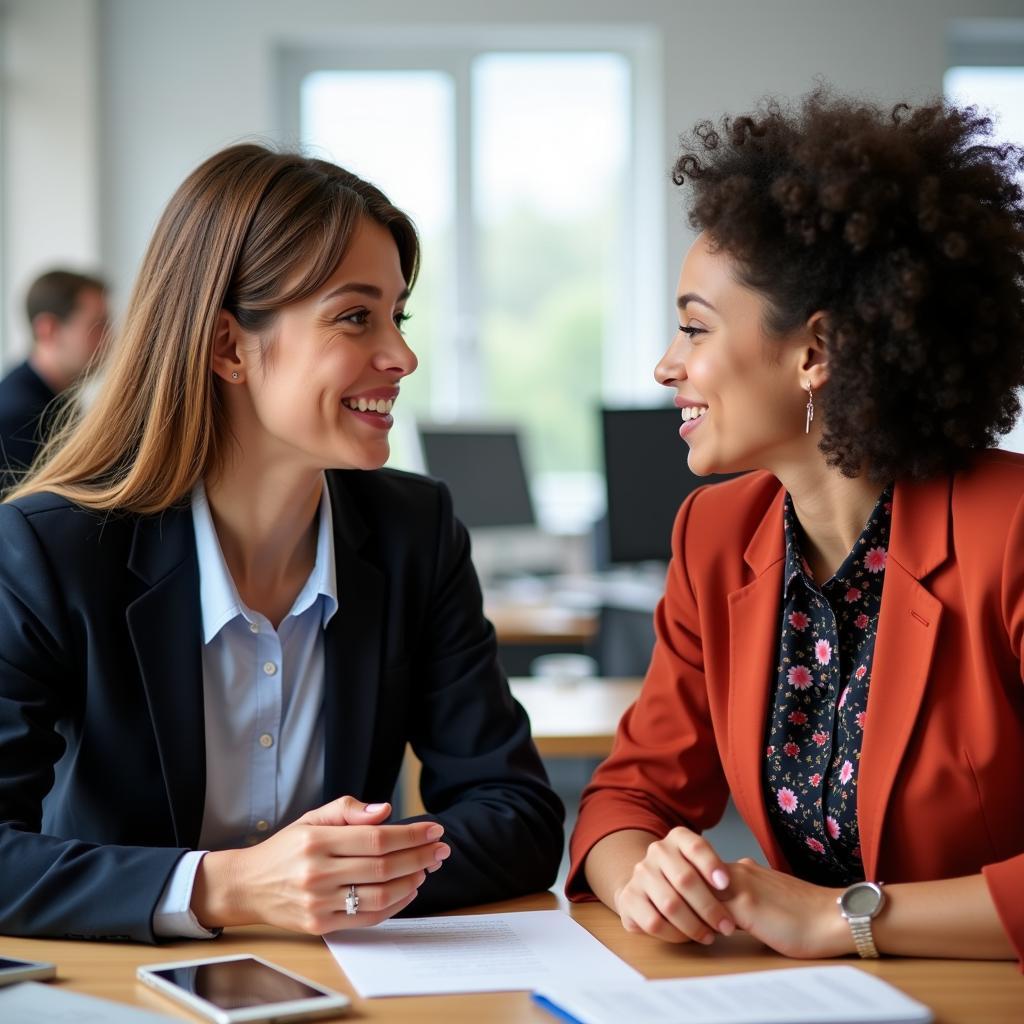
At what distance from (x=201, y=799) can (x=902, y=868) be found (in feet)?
2.63

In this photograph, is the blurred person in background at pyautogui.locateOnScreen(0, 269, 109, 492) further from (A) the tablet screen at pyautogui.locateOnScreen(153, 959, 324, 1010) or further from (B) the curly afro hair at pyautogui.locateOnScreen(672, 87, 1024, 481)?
(A) the tablet screen at pyautogui.locateOnScreen(153, 959, 324, 1010)

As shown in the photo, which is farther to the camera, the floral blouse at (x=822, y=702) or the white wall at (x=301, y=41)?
the white wall at (x=301, y=41)

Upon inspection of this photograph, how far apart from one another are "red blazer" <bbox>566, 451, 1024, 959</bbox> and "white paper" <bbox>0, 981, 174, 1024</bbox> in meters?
0.56

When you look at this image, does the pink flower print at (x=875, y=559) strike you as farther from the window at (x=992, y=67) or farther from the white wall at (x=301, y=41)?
the window at (x=992, y=67)

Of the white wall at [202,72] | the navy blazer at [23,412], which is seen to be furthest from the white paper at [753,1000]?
the white wall at [202,72]

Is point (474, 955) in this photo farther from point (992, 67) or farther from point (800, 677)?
point (992, 67)

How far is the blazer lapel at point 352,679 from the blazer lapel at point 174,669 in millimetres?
163

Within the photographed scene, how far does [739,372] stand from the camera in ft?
5.24

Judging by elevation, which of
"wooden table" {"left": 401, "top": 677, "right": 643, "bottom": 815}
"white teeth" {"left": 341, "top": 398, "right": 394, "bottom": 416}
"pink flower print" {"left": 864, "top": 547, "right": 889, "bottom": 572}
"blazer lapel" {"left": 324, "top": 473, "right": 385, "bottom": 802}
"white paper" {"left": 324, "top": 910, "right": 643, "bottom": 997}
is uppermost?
"white teeth" {"left": 341, "top": 398, "right": 394, "bottom": 416}

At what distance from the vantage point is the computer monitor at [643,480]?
3.67 metres

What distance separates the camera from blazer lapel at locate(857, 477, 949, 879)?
1454 mm

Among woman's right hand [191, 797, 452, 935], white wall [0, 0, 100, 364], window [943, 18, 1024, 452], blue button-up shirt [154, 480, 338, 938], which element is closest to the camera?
woman's right hand [191, 797, 452, 935]

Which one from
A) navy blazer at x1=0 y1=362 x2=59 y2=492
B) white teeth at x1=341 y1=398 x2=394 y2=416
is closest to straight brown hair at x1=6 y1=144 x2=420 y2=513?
white teeth at x1=341 y1=398 x2=394 y2=416

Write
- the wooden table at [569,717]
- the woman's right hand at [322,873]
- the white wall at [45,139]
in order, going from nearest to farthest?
the woman's right hand at [322,873]
the wooden table at [569,717]
the white wall at [45,139]
